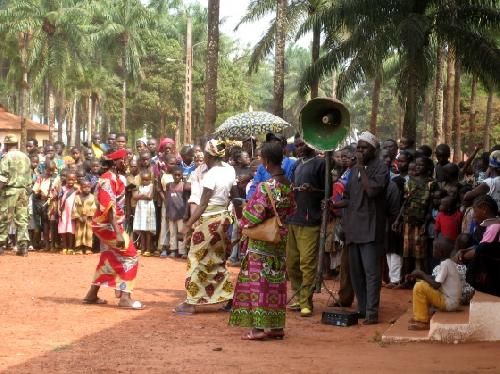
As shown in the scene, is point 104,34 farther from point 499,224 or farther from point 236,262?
point 499,224

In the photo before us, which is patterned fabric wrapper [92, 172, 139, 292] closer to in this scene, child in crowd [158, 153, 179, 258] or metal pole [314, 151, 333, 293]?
metal pole [314, 151, 333, 293]

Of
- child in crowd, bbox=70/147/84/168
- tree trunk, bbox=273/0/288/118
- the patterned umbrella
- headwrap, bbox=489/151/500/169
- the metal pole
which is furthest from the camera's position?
tree trunk, bbox=273/0/288/118

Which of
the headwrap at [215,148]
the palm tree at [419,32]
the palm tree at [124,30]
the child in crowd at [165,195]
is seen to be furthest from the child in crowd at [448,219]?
the palm tree at [124,30]

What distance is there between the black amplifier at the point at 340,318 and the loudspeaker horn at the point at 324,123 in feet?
5.56

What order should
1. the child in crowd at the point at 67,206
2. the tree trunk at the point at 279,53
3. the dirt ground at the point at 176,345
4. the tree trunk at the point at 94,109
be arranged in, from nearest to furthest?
the dirt ground at the point at 176,345 < the child in crowd at the point at 67,206 < the tree trunk at the point at 279,53 < the tree trunk at the point at 94,109

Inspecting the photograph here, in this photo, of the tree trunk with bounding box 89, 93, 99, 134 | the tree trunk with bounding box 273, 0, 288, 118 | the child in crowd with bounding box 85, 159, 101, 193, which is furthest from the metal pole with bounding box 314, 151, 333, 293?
the tree trunk with bounding box 89, 93, 99, 134

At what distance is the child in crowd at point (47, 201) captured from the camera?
51.9 feet

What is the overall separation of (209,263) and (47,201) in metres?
7.59

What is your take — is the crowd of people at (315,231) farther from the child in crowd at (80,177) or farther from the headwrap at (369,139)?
the child in crowd at (80,177)

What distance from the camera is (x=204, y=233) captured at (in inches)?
354

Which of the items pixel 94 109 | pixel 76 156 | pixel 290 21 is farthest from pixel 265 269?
pixel 94 109

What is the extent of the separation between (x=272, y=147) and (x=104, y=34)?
4675 cm

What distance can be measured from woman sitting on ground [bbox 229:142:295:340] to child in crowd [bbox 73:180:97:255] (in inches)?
→ 313

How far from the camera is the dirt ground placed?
650 centimetres
